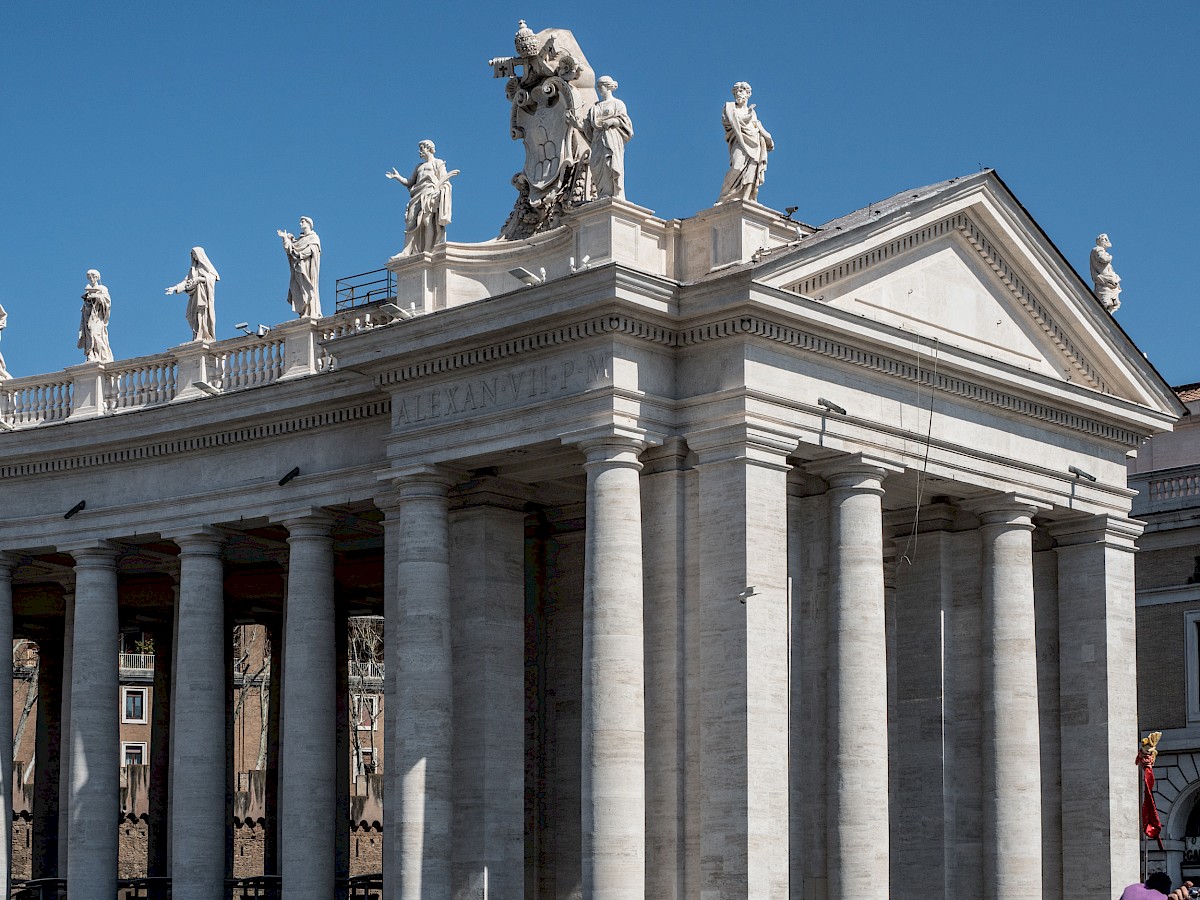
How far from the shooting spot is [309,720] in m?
53.6

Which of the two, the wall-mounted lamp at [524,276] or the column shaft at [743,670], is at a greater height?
the wall-mounted lamp at [524,276]

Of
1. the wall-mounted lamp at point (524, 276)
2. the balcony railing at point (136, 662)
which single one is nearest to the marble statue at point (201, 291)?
the wall-mounted lamp at point (524, 276)

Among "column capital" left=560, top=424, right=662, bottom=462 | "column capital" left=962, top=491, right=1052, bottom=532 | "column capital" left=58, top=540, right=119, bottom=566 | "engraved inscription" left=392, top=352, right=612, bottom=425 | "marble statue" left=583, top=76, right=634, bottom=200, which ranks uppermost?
"marble statue" left=583, top=76, right=634, bottom=200

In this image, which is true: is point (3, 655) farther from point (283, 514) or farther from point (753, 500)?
point (753, 500)

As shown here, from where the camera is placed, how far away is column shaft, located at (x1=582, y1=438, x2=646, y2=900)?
4428cm

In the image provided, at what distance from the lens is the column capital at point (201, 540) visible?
184 ft

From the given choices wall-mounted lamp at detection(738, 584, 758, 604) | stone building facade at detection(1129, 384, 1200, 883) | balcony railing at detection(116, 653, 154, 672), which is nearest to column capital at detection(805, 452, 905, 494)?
wall-mounted lamp at detection(738, 584, 758, 604)

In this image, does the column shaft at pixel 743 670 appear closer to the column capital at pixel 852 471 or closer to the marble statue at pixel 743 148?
the column capital at pixel 852 471

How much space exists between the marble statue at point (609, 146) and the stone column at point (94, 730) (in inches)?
739

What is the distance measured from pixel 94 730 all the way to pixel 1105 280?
29.0m

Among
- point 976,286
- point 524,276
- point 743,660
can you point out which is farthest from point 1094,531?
point 524,276

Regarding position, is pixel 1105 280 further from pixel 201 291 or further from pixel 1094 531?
pixel 201 291

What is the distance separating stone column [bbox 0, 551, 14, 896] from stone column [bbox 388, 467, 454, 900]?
1407 cm

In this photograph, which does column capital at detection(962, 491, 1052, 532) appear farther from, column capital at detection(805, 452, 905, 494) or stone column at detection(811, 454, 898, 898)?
column capital at detection(805, 452, 905, 494)
